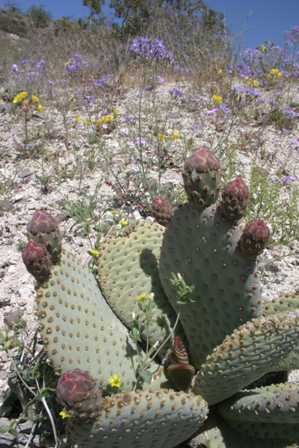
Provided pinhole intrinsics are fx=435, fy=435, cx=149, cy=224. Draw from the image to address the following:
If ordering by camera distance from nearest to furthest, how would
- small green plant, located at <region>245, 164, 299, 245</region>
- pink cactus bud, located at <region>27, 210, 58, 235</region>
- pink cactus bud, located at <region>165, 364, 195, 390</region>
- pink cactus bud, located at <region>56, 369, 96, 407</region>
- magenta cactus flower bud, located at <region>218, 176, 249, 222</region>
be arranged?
pink cactus bud, located at <region>56, 369, 96, 407</region>, magenta cactus flower bud, located at <region>218, 176, 249, 222</region>, pink cactus bud, located at <region>27, 210, 58, 235</region>, pink cactus bud, located at <region>165, 364, 195, 390</region>, small green plant, located at <region>245, 164, 299, 245</region>

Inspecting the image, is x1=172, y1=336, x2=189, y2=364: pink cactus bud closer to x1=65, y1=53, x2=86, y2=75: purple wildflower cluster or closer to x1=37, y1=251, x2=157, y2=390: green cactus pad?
x1=37, y1=251, x2=157, y2=390: green cactus pad

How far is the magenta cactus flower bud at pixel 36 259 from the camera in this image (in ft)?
4.80

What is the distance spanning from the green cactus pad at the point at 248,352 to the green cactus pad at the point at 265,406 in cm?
10

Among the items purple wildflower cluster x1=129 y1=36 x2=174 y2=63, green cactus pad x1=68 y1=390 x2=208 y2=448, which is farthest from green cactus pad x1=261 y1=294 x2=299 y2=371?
purple wildflower cluster x1=129 y1=36 x2=174 y2=63

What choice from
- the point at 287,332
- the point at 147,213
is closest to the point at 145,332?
the point at 287,332

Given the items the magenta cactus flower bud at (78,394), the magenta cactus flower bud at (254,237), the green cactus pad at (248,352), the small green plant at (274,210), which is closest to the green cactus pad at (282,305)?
the green cactus pad at (248,352)

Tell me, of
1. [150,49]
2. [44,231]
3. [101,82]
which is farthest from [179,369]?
[101,82]

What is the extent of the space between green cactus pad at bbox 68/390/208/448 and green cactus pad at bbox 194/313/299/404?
13cm

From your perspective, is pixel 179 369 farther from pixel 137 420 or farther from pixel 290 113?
pixel 290 113

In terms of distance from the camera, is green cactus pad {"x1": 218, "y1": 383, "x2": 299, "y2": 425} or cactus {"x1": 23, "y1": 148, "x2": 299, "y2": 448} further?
green cactus pad {"x1": 218, "y1": 383, "x2": 299, "y2": 425}

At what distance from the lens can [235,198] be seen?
1.46 metres

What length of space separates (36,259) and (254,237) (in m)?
0.73

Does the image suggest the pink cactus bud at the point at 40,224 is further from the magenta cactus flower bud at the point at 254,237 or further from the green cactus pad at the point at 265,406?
the green cactus pad at the point at 265,406

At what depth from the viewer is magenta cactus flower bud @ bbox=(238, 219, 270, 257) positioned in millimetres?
1405
